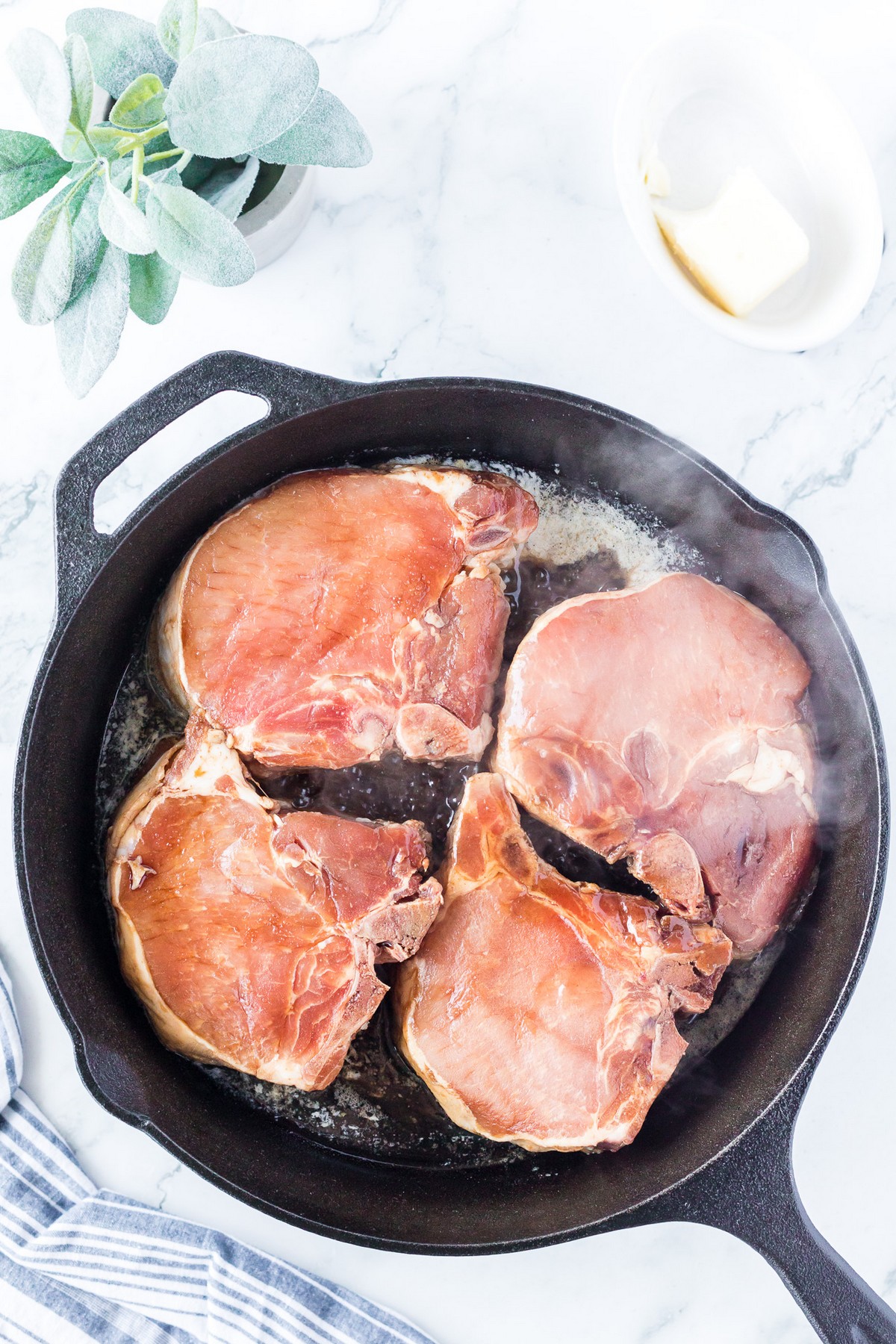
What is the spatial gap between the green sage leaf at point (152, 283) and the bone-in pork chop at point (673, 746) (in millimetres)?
729

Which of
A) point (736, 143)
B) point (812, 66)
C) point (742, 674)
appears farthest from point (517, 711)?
point (812, 66)

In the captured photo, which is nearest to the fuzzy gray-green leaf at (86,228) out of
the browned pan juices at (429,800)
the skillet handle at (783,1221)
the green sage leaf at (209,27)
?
the green sage leaf at (209,27)

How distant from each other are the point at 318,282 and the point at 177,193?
0.52 metres

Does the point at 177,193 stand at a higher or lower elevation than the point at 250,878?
higher

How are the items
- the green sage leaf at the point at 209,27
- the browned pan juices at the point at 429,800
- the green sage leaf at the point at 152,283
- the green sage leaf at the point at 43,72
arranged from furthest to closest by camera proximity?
the browned pan juices at the point at 429,800, the green sage leaf at the point at 152,283, the green sage leaf at the point at 209,27, the green sage leaf at the point at 43,72

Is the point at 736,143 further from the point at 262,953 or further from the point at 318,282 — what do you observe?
the point at 262,953

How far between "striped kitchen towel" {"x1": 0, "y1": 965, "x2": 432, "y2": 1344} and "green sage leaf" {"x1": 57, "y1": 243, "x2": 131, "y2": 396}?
105 cm

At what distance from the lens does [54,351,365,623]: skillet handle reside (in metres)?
1.51

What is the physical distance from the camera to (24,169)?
137cm

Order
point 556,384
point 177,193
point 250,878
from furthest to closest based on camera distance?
1. point 556,384
2. point 250,878
3. point 177,193

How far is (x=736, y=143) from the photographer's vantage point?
69.7 inches

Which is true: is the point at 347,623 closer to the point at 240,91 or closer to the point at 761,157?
the point at 240,91

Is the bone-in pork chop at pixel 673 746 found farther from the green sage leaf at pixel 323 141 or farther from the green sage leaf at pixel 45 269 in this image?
the green sage leaf at pixel 45 269

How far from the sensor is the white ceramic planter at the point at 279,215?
1619mm
